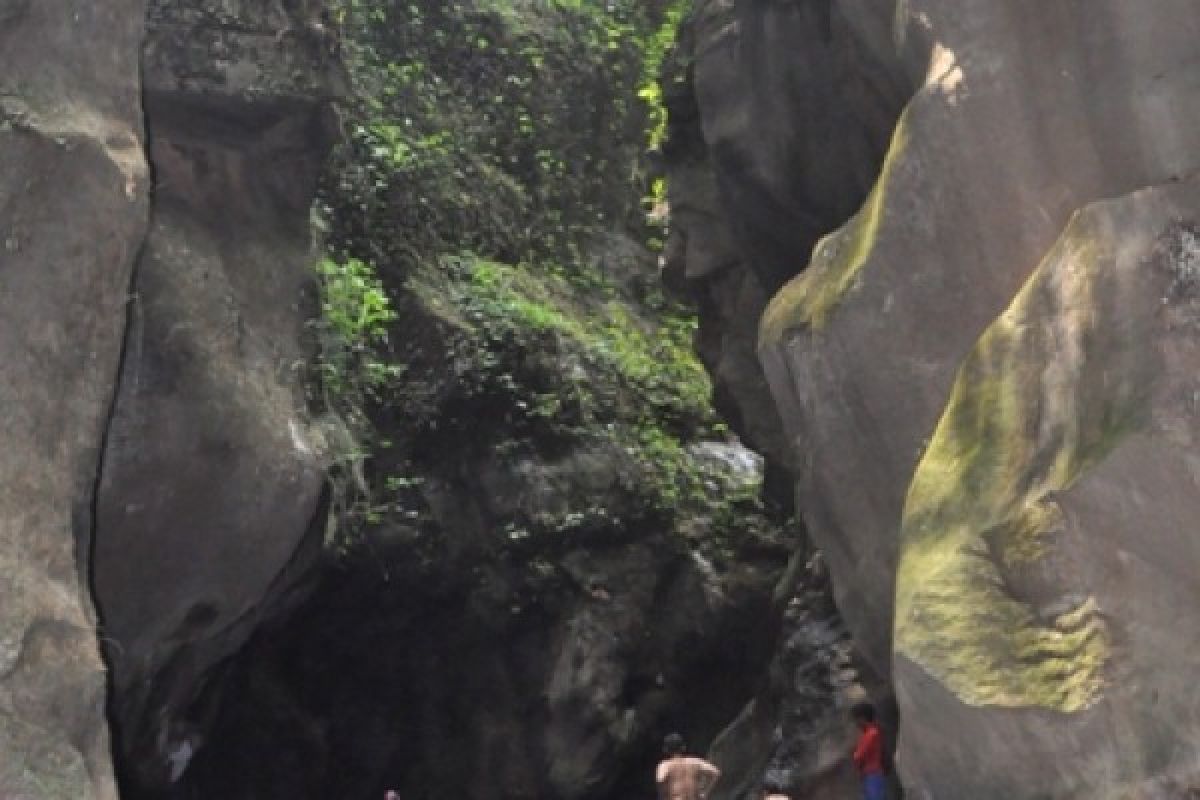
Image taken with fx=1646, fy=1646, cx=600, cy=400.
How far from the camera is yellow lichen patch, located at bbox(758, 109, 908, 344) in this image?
426 inches

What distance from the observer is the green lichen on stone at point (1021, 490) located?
27.4 feet

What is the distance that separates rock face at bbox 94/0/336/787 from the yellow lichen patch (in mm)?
4724

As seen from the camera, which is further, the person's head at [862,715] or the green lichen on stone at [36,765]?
the person's head at [862,715]

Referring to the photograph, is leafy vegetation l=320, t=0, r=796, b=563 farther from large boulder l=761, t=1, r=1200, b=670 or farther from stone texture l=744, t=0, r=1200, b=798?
stone texture l=744, t=0, r=1200, b=798

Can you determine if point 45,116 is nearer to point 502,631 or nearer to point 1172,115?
point 1172,115

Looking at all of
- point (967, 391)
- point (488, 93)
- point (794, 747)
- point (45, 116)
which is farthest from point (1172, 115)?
point (488, 93)

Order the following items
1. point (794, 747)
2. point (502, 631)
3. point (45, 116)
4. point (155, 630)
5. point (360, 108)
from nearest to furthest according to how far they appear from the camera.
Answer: point (45, 116) < point (155, 630) < point (794, 747) < point (502, 631) < point (360, 108)

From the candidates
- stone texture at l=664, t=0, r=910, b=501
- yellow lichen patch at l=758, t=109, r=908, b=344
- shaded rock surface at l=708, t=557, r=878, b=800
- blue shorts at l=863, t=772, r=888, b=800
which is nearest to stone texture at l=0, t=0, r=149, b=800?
yellow lichen patch at l=758, t=109, r=908, b=344

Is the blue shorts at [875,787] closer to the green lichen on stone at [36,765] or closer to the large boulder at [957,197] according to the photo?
the large boulder at [957,197]

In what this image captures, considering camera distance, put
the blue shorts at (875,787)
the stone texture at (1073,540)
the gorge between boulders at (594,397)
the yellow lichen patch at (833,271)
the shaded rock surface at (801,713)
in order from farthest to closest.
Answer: the shaded rock surface at (801,713)
the blue shorts at (875,787)
the yellow lichen patch at (833,271)
the gorge between boulders at (594,397)
the stone texture at (1073,540)

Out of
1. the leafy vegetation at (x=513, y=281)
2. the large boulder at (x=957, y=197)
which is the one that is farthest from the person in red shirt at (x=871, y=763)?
the leafy vegetation at (x=513, y=281)

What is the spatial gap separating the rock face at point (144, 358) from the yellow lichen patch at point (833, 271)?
4636mm

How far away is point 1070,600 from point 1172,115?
2.90m

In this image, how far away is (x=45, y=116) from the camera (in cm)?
1104
